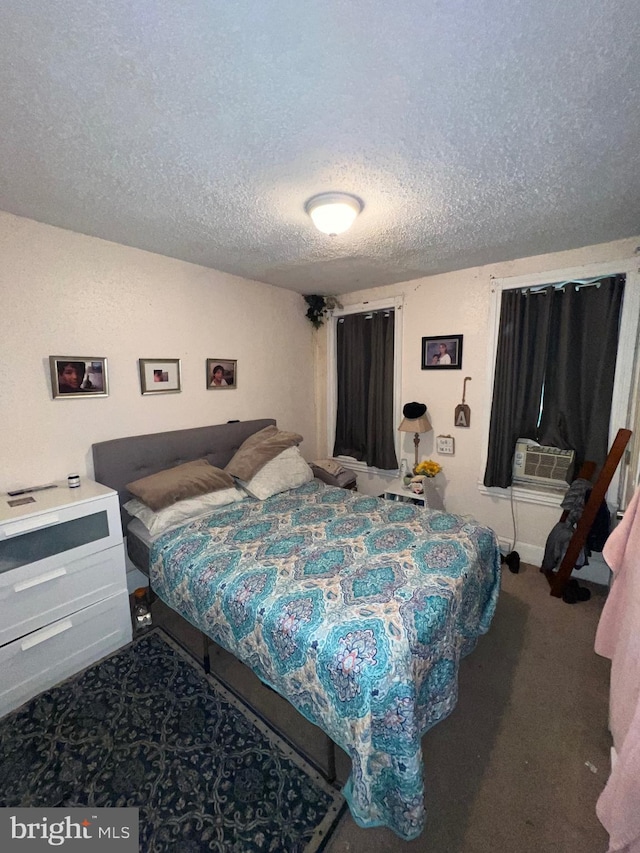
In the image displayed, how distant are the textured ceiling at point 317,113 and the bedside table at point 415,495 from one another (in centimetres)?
207

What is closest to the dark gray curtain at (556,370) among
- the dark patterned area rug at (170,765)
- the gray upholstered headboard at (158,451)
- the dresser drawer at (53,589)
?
the gray upholstered headboard at (158,451)

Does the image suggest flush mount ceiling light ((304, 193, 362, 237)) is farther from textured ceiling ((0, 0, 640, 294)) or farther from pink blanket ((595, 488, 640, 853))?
pink blanket ((595, 488, 640, 853))

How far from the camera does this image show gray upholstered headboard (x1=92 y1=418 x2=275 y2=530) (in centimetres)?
229

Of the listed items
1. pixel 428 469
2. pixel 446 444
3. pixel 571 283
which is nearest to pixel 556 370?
pixel 571 283

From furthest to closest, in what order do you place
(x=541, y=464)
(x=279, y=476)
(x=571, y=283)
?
1. (x=541, y=464)
2. (x=279, y=476)
3. (x=571, y=283)

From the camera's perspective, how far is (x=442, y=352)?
317cm

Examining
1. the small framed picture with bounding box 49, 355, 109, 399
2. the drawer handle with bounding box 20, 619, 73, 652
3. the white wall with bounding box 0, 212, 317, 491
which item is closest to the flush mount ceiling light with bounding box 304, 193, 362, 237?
the white wall with bounding box 0, 212, 317, 491

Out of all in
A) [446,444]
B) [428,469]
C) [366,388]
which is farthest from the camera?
[366,388]

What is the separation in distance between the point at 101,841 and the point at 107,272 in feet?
9.11

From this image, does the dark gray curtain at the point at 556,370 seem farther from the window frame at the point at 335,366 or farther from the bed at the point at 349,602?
the bed at the point at 349,602

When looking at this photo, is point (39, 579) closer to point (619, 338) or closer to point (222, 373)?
point (222, 373)

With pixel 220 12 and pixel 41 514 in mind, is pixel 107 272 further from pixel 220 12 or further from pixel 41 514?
pixel 220 12

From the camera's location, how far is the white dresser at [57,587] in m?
1.64

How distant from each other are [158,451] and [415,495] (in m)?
2.15
